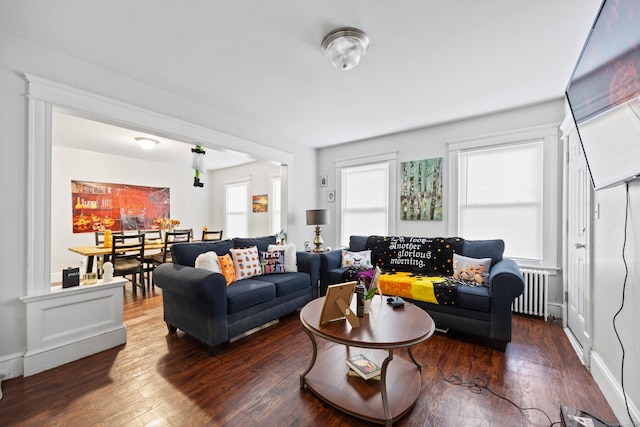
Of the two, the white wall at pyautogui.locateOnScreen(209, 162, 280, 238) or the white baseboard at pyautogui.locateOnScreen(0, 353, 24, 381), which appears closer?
the white baseboard at pyautogui.locateOnScreen(0, 353, 24, 381)

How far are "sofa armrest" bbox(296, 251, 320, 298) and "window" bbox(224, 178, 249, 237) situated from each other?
11.6 ft

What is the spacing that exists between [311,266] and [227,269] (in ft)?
3.29

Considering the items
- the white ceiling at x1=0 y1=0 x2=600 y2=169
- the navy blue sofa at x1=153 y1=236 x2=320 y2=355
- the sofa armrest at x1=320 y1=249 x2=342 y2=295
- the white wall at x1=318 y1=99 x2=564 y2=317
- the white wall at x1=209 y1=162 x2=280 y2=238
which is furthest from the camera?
the white wall at x1=209 y1=162 x2=280 y2=238

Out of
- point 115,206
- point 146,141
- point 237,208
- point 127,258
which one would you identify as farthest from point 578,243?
point 115,206

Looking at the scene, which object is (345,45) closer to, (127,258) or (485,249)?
(485,249)

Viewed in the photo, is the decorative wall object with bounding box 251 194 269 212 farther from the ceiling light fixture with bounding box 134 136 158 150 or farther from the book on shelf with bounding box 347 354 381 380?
the book on shelf with bounding box 347 354 381 380

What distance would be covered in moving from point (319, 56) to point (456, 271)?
2.61m

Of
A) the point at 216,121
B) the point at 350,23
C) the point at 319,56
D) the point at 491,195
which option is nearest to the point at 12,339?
the point at 216,121

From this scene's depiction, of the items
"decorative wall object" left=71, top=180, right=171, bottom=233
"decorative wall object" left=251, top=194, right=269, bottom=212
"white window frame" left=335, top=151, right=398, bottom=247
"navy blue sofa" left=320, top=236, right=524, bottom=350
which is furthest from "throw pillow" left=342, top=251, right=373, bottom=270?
"decorative wall object" left=71, top=180, right=171, bottom=233

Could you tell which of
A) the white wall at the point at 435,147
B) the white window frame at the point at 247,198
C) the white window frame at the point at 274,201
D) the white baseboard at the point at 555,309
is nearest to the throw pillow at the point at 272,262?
the white wall at the point at 435,147

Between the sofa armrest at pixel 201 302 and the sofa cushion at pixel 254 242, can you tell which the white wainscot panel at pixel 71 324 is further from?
the sofa cushion at pixel 254 242

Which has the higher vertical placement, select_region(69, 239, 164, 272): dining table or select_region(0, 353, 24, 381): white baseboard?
select_region(69, 239, 164, 272): dining table

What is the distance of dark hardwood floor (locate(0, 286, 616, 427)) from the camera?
1565mm

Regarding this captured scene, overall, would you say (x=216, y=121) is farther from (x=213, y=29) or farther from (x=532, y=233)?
(x=532, y=233)
